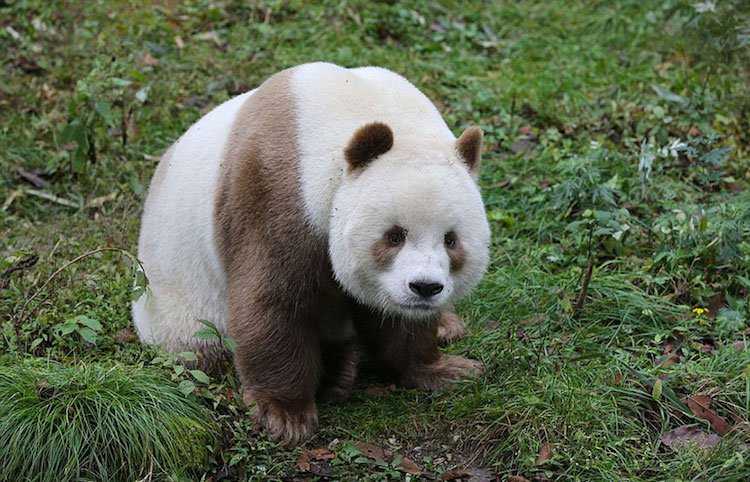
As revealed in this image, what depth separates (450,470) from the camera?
4664mm

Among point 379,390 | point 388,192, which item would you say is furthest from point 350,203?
point 379,390

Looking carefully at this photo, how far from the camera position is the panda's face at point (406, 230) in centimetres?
434

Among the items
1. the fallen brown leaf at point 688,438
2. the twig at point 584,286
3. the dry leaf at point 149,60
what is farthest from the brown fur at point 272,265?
the dry leaf at point 149,60

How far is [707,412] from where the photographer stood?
4.62 m

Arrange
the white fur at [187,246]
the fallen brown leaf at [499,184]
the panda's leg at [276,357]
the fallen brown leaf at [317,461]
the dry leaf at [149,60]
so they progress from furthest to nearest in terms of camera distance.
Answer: the dry leaf at [149,60], the fallen brown leaf at [499,184], the white fur at [187,246], the panda's leg at [276,357], the fallen brown leaf at [317,461]

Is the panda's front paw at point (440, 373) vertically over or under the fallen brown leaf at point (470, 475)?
under

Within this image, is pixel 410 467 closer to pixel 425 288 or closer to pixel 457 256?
pixel 425 288

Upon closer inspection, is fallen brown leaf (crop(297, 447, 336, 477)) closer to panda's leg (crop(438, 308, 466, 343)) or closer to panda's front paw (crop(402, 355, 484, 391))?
panda's front paw (crop(402, 355, 484, 391))

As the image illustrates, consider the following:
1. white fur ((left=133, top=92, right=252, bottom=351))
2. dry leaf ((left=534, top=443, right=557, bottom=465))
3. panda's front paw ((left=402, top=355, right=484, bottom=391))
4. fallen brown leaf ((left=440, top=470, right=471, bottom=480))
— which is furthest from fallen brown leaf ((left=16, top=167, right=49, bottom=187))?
dry leaf ((left=534, top=443, right=557, bottom=465))

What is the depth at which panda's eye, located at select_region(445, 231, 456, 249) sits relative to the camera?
14.6 ft

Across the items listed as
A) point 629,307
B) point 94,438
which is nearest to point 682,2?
point 629,307

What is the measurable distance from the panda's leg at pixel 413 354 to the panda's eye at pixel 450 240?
3.04ft

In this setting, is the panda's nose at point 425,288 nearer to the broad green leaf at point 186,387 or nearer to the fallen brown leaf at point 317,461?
the fallen brown leaf at point 317,461

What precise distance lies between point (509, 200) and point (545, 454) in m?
2.73
